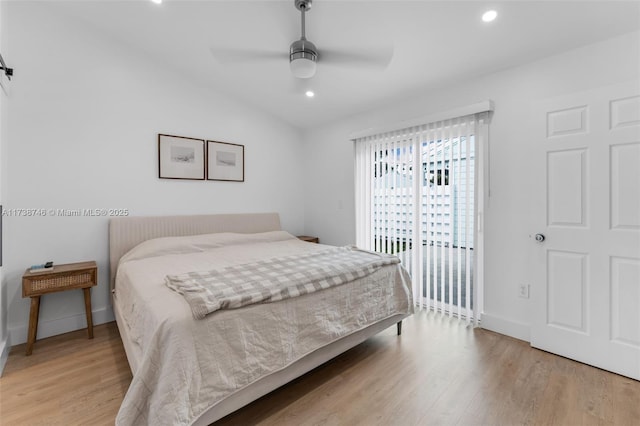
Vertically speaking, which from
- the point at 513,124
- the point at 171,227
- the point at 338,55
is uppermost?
the point at 338,55

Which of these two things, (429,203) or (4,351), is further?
(429,203)

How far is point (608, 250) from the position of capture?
2121 mm

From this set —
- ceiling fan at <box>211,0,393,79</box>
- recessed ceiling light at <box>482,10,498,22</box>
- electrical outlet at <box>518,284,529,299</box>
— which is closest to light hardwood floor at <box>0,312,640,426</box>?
electrical outlet at <box>518,284,529,299</box>

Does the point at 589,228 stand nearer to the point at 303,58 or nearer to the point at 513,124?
the point at 513,124

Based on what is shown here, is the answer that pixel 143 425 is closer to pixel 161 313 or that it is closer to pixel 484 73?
pixel 161 313

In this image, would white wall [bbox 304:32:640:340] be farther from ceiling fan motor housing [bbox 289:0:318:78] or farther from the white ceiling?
ceiling fan motor housing [bbox 289:0:318:78]

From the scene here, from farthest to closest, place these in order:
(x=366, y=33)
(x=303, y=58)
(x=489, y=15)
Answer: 1. (x=366, y=33)
2. (x=489, y=15)
3. (x=303, y=58)

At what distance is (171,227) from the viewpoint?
134 inches

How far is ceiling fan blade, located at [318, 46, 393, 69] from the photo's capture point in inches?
101

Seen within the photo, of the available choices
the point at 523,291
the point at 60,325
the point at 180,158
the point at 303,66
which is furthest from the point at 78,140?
the point at 523,291

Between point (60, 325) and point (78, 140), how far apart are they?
1.83m

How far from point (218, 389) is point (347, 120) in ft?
12.0

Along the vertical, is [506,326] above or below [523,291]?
below

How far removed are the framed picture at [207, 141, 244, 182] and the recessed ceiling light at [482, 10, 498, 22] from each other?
122 inches
